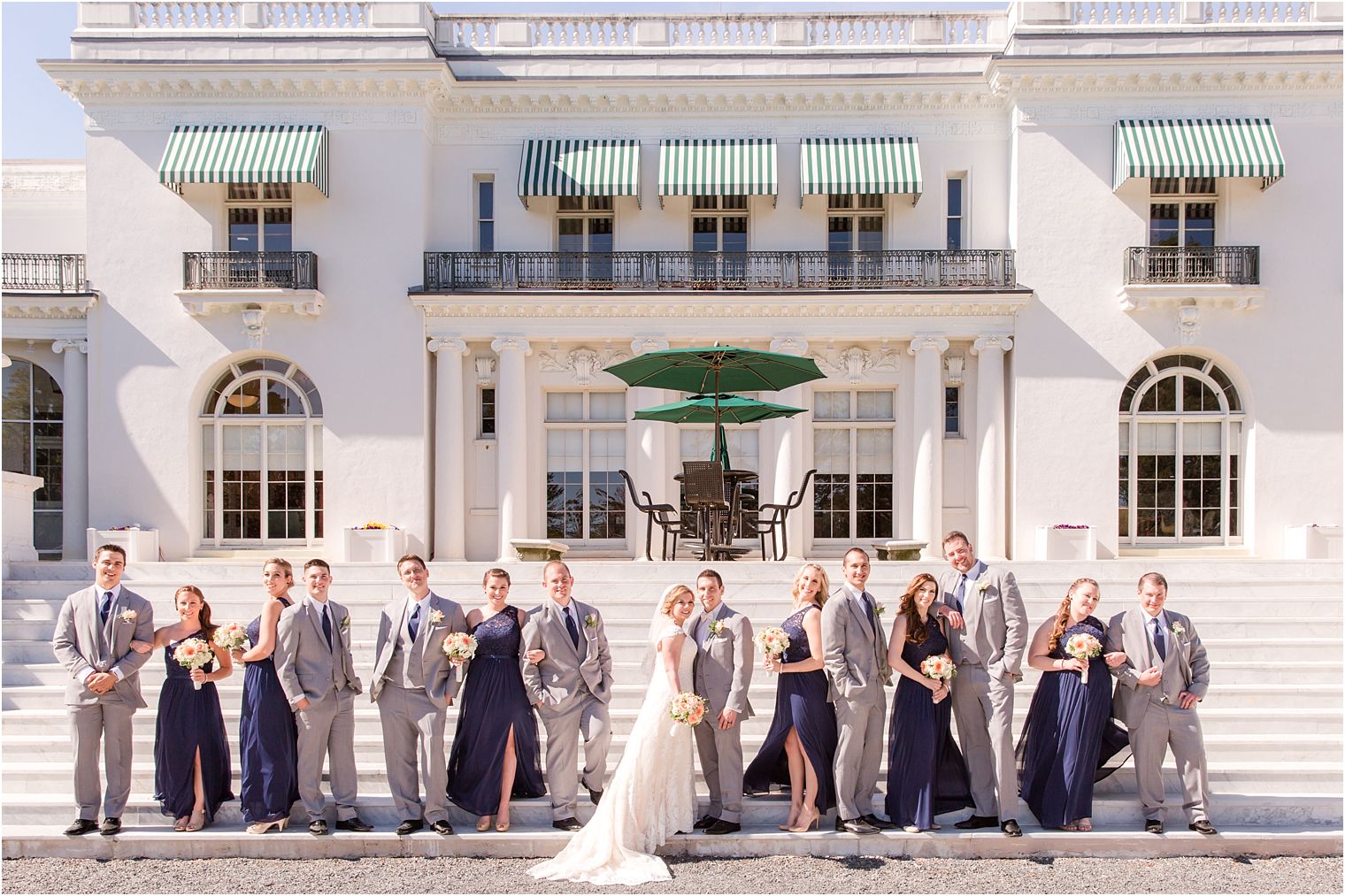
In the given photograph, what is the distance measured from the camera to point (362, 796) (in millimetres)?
7906

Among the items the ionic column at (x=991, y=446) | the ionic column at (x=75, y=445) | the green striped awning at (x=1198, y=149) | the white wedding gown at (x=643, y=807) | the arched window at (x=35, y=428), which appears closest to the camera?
the white wedding gown at (x=643, y=807)

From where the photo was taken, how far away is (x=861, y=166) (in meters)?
18.4

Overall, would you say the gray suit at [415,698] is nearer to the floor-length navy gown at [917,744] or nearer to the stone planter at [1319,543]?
the floor-length navy gown at [917,744]

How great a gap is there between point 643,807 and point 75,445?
16374 millimetres

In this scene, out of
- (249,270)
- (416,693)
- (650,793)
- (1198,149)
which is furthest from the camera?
(249,270)

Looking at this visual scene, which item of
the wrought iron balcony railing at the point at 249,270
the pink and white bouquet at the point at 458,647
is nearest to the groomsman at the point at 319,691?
the pink and white bouquet at the point at 458,647

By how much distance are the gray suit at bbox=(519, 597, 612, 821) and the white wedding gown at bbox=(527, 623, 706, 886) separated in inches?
16.7

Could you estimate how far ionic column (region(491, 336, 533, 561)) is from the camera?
1839 centimetres

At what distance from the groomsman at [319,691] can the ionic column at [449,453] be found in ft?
36.2

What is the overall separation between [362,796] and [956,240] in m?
15.3

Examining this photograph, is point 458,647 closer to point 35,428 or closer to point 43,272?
point 35,428

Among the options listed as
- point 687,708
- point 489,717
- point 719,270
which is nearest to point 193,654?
point 489,717

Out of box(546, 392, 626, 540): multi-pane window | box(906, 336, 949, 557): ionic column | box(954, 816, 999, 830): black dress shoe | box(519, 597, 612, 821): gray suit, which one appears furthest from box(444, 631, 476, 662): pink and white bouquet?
box(906, 336, 949, 557): ionic column

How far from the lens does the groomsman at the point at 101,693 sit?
288 inches
